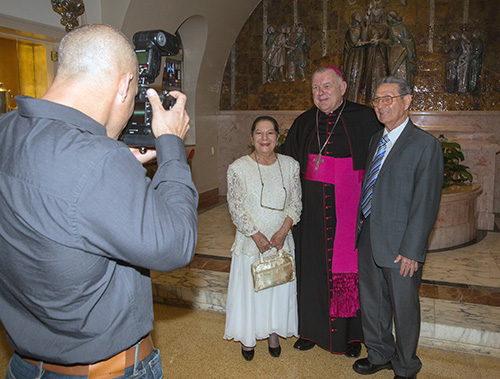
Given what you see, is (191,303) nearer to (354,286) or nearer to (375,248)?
(354,286)

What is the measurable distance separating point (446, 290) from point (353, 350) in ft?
3.88

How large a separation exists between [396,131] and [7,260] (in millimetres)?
2173

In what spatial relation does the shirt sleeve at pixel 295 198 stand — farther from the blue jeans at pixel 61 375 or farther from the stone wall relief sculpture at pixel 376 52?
the stone wall relief sculpture at pixel 376 52

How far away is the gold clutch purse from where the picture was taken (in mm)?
2750

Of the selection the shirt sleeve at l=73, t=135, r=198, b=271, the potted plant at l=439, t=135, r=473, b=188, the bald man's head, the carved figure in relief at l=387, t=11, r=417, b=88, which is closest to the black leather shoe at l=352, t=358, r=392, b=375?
the shirt sleeve at l=73, t=135, r=198, b=271

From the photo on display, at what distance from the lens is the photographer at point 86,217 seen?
37.4 inches

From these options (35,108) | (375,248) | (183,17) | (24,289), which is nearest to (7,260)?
(24,289)

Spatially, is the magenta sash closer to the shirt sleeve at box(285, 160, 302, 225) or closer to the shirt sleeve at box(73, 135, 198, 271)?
the shirt sleeve at box(285, 160, 302, 225)

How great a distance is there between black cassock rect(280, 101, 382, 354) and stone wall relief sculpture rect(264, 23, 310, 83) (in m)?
5.79

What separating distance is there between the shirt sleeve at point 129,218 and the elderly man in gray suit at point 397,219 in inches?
67.3

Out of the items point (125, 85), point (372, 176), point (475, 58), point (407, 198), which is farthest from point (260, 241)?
point (475, 58)

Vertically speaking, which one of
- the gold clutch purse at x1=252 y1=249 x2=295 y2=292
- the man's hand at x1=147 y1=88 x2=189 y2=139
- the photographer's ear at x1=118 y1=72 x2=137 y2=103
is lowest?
the gold clutch purse at x1=252 y1=249 x2=295 y2=292

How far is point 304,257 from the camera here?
119 inches

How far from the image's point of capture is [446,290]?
3654 millimetres
